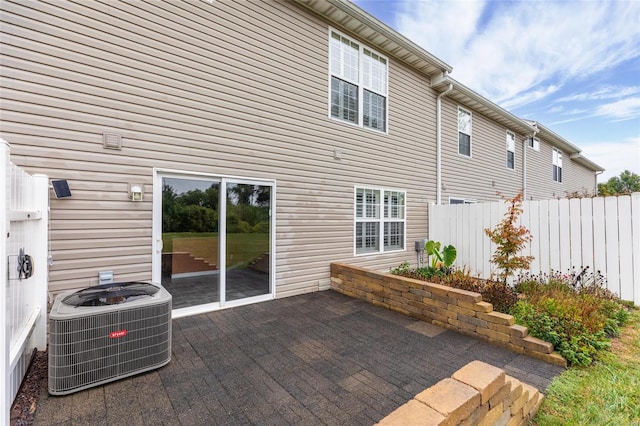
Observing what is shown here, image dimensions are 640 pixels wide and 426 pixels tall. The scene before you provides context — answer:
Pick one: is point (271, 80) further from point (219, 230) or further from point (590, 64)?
→ point (590, 64)

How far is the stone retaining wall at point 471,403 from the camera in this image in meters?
1.49

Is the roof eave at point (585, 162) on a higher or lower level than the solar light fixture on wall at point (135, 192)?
higher

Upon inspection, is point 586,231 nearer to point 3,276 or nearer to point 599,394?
point 599,394

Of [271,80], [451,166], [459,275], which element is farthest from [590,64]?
[271,80]

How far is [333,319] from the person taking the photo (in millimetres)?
4191

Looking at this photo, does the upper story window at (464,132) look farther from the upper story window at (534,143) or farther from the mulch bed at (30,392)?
the mulch bed at (30,392)

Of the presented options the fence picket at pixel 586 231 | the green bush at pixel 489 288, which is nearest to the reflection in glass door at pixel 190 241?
the green bush at pixel 489 288

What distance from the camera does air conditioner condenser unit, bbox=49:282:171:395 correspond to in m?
2.29

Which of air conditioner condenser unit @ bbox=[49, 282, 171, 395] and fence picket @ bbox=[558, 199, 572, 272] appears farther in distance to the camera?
fence picket @ bbox=[558, 199, 572, 272]

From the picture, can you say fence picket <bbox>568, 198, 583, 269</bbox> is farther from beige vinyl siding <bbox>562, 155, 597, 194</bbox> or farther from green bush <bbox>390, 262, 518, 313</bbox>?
beige vinyl siding <bbox>562, 155, 597, 194</bbox>

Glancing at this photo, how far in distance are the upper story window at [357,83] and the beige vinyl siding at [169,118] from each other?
252 mm

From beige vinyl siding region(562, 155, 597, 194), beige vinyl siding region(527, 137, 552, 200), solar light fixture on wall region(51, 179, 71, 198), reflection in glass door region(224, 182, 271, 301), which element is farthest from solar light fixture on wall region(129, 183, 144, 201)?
beige vinyl siding region(562, 155, 597, 194)

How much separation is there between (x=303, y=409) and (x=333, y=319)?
6.63 feet

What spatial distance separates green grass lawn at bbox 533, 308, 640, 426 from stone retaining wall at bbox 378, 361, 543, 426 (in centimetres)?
22
